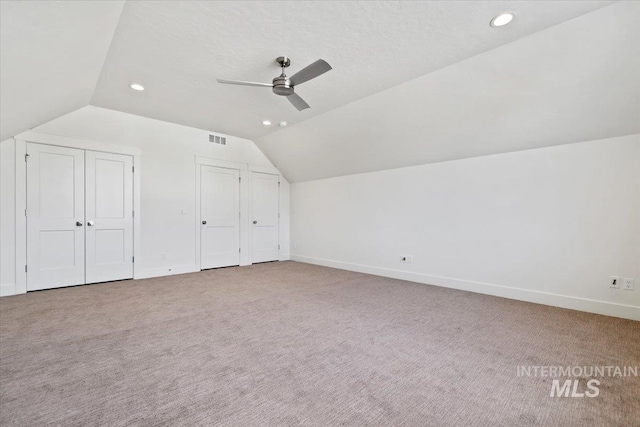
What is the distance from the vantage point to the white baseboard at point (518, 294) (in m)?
3.11

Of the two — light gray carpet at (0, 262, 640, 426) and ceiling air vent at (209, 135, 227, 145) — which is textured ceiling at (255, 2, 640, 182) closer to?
ceiling air vent at (209, 135, 227, 145)

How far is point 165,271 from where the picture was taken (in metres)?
5.17

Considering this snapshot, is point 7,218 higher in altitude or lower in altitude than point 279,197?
lower

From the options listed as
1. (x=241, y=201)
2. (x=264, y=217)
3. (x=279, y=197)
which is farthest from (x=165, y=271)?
(x=279, y=197)

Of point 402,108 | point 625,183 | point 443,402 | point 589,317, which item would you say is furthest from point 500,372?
point 402,108

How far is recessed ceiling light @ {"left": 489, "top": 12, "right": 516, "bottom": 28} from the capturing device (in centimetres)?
227

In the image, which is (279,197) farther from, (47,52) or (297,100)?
(47,52)

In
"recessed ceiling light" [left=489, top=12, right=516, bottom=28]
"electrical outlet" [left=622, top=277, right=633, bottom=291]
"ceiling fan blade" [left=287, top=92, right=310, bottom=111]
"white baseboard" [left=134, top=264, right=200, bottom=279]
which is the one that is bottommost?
"white baseboard" [left=134, top=264, right=200, bottom=279]

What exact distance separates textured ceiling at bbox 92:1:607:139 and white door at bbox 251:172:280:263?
9.42 ft

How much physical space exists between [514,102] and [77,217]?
6421 millimetres

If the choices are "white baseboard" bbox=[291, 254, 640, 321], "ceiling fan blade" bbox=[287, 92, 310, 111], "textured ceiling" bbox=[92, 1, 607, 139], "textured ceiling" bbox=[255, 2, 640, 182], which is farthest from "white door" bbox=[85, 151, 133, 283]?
"white baseboard" bbox=[291, 254, 640, 321]

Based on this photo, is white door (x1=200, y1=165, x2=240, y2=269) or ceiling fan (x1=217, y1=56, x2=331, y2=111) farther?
white door (x1=200, y1=165, x2=240, y2=269)

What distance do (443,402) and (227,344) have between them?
5.67 ft

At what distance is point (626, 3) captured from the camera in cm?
212
